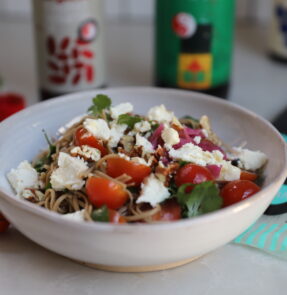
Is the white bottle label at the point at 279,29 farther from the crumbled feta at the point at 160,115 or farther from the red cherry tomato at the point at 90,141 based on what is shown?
the red cherry tomato at the point at 90,141

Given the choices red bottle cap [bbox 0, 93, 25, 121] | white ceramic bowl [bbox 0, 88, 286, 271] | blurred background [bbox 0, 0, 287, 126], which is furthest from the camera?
blurred background [bbox 0, 0, 287, 126]

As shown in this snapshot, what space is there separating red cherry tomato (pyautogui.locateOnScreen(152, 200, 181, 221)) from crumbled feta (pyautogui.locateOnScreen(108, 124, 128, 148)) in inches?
5.7

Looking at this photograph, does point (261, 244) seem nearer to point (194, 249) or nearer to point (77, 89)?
point (194, 249)

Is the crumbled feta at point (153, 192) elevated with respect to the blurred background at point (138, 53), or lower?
elevated

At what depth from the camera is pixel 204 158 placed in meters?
0.81

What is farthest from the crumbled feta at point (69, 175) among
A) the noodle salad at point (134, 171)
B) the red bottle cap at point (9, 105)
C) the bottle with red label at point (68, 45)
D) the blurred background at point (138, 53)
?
the blurred background at point (138, 53)

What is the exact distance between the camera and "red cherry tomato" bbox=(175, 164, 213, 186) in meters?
0.77

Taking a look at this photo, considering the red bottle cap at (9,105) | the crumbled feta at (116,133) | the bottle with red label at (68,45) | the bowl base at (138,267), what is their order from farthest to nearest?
the bottle with red label at (68,45)
the red bottle cap at (9,105)
the crumbled feta at (116,133)
the bowl base at (138,267)

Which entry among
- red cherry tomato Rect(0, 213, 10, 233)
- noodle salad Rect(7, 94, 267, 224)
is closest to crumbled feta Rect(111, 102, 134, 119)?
noodle salad Rect(7, 94, 267, 224)

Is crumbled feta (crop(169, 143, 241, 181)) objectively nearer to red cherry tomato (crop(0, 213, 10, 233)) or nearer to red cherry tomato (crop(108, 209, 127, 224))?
red cherry tomato (crop(108, 209, 127, 224))

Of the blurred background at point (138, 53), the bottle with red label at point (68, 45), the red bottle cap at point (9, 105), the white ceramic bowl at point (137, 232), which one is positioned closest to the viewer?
the white ceramic bowl at point (137, 232)

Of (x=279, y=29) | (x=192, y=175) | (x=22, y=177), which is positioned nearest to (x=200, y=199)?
(x=192, y=175)

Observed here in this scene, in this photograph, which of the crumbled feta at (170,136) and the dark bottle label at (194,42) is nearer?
the crumbled feta at (170,136)

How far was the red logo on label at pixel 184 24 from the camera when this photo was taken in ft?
4.21
